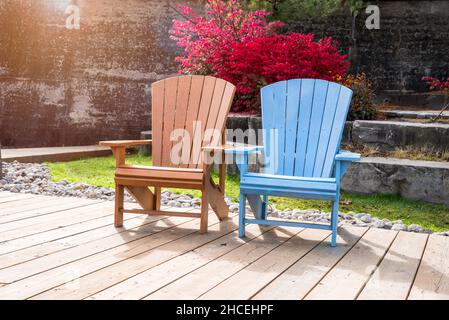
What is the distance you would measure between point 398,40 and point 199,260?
286 inches

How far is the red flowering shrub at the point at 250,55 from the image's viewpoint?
5590 millimetres

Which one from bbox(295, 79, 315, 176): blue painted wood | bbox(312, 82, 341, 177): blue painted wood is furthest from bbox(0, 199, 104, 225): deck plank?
bbox(312, 82, 341, 177): blue painted wood

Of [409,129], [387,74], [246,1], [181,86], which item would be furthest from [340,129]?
[387,74]

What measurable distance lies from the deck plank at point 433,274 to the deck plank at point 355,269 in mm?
212

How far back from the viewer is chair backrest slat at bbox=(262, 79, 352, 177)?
11.7 ft

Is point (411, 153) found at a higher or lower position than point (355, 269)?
higher

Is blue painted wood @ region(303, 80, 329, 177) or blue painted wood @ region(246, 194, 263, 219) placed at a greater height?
blue painted wood @ region(303, 80, 329, 177)

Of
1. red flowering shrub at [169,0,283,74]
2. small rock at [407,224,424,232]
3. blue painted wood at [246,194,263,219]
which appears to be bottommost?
small rock at [407,224,424,232]

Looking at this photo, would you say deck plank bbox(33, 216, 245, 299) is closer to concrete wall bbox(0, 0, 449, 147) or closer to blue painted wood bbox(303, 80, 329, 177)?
blue painted wood bbox(303, 80, 329, 177)

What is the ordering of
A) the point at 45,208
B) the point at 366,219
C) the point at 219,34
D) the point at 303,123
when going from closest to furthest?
1. the point at 303,123
2. the point at 45,208
3. the point at 366,219
4. the point at 219,34

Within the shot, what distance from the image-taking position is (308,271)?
2535 mm

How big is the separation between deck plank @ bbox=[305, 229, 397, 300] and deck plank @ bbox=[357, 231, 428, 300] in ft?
0.11

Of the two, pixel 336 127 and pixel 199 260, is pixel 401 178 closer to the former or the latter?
pixel 336 127

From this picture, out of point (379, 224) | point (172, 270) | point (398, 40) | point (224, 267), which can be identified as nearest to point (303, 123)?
point (379, 224)
